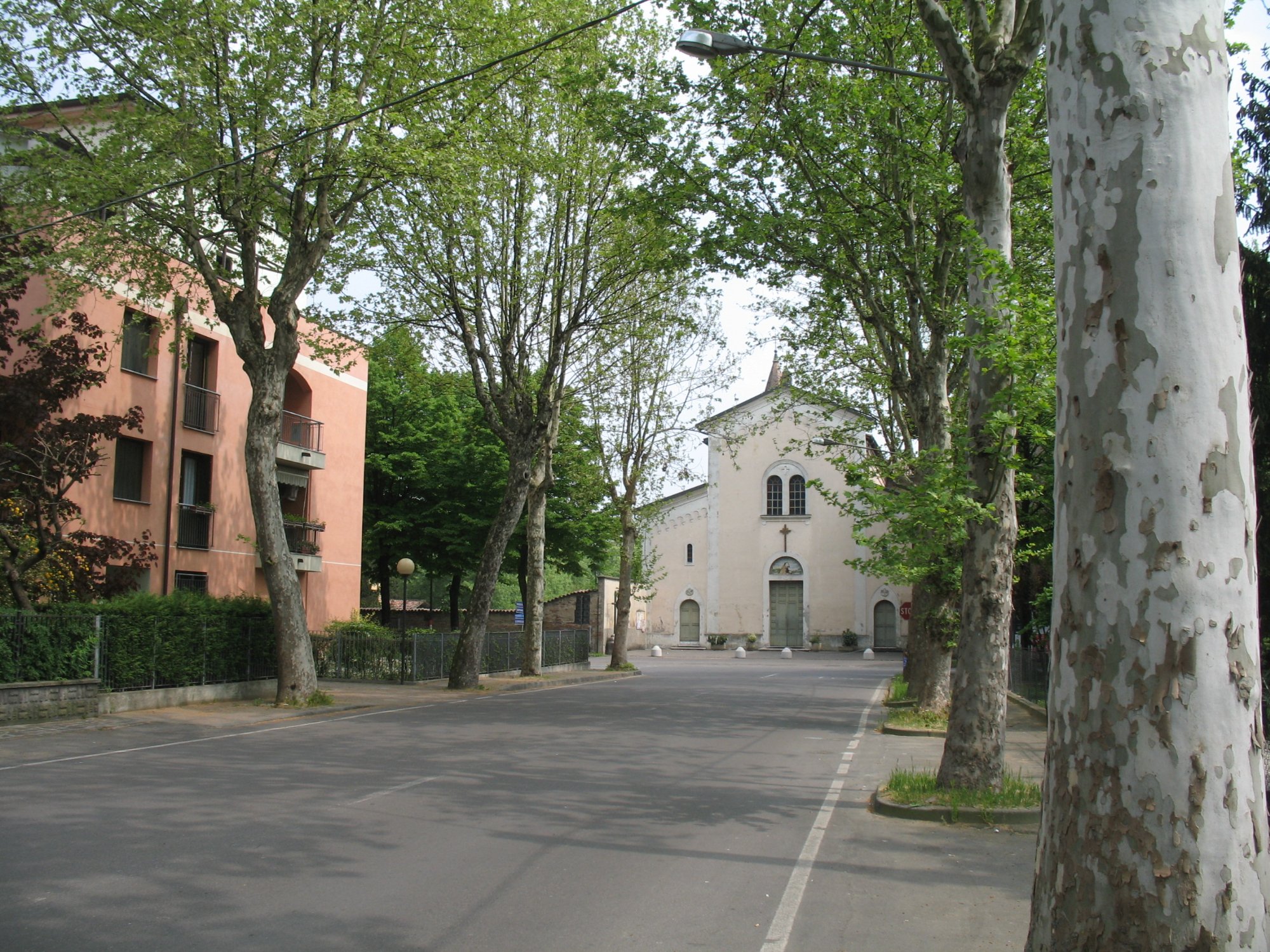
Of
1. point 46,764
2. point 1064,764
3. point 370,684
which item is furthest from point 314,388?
point 1064,764

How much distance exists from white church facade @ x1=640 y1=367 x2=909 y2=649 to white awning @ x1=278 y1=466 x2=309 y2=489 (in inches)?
1165

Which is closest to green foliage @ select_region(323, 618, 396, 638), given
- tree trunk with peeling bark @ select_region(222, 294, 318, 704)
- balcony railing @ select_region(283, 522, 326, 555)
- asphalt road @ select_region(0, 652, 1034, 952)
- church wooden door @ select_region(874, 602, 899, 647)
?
balcony railing @ select_region(283, 522, 326, 555)

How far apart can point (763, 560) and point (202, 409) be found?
1523 inches

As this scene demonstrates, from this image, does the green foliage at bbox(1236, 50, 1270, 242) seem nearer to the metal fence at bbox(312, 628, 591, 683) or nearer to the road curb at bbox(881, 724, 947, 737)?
the road curb at bbox(881, 724, 947, 737)

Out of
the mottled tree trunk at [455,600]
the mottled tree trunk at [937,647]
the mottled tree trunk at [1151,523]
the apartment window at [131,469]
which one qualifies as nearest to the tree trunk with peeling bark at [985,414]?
the mottled tree trunk at [1151,523]

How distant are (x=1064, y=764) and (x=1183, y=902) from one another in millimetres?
537

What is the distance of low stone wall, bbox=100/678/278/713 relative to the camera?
1717cm

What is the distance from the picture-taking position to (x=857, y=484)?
435 inches

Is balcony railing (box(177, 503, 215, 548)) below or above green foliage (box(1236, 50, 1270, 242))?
below

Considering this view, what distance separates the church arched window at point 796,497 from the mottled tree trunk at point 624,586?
25915 millimetres

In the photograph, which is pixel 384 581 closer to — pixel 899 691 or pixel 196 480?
pixel 196 480

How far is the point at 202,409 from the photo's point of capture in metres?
26.9

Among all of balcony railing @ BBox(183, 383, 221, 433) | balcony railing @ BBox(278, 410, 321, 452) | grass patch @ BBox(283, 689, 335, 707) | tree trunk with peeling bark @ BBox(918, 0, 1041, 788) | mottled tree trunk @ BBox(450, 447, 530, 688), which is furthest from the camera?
balcony railing @ BBox(278, 410, 321, 452)

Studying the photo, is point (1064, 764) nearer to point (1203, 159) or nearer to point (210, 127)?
point (1203, 159)
